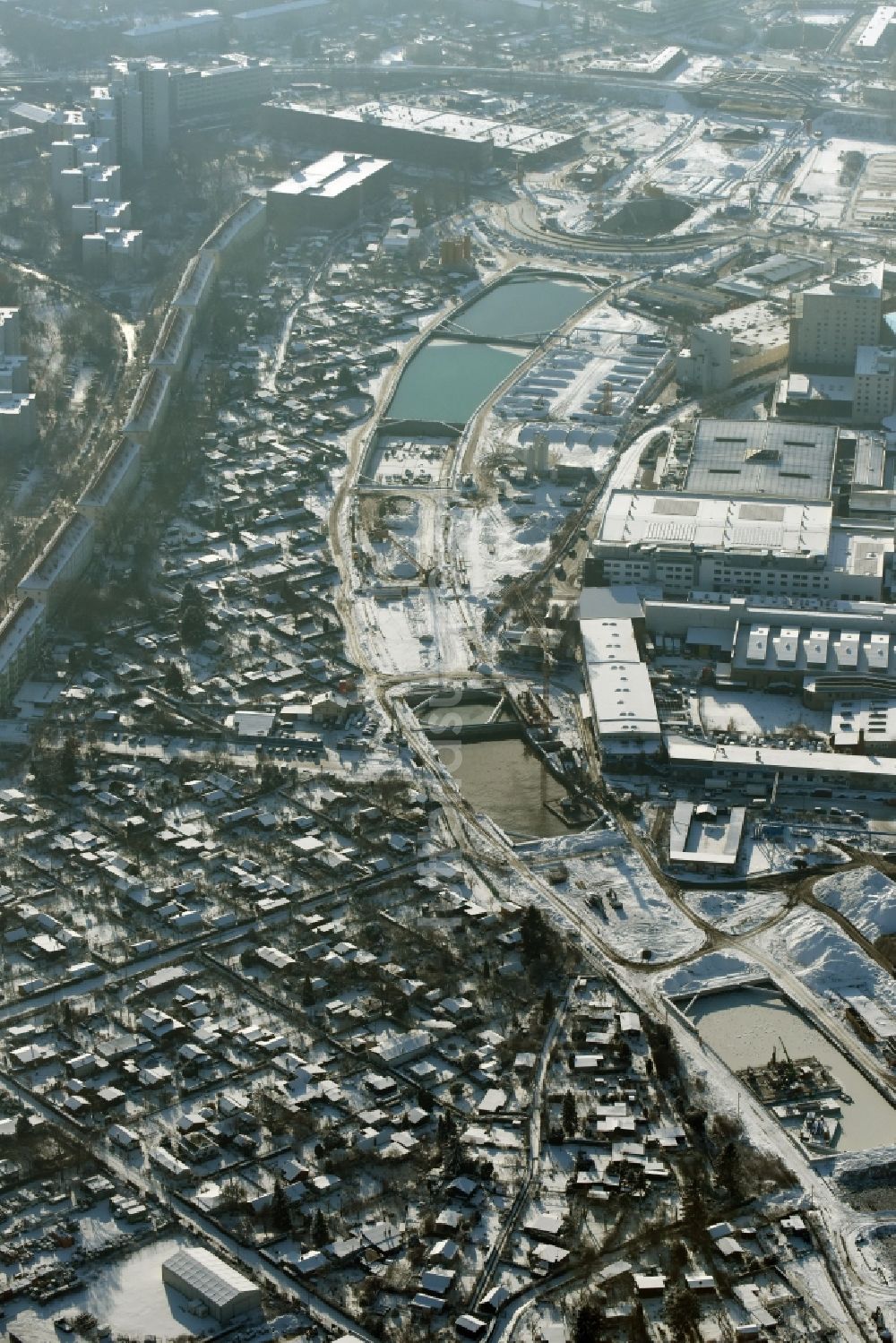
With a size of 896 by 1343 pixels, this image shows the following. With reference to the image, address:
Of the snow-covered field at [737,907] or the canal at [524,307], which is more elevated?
the snow-covered field at [737,907]

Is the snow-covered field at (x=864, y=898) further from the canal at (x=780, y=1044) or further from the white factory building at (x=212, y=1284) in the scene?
the white factory building at (x=212, y=1284)

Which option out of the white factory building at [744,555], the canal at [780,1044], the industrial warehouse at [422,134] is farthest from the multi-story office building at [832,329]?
the canal at [780,1044]

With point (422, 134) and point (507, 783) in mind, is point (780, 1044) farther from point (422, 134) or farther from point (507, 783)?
point (422, 134)

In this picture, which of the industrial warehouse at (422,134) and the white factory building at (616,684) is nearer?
the white factory building at (616,684)

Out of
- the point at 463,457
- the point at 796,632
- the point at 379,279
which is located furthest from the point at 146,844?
the point at 379,279

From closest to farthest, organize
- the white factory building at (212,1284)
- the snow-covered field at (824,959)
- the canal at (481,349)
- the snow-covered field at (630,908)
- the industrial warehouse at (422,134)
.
A: the white factory building at (212,1284) < the snow-covered field at (824,959) < the snow-covered field at (630,908) < the canal at (481,349) < the industrial warehouse at (422,134)

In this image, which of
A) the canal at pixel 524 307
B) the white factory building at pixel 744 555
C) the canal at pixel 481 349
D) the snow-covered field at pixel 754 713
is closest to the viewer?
the snow-covered field at pixel 754 713
